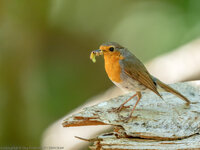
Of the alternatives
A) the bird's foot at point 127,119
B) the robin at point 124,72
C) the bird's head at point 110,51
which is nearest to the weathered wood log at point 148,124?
the bird's foot at point 127,119

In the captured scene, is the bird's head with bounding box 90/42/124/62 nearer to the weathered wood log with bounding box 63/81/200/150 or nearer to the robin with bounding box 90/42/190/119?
the robin with bounding box 90/42/190/119

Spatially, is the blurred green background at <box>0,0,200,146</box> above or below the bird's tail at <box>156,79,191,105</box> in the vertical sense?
above

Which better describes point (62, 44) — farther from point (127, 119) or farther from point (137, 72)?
point (127, 119)

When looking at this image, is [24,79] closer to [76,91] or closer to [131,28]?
[76,91]

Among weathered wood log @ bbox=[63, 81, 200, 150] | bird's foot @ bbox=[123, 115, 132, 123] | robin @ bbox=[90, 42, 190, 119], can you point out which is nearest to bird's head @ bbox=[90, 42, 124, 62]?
robin @ bbox=[90, 42, 190, 119]

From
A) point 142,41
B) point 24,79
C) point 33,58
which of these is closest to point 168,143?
point 24,79

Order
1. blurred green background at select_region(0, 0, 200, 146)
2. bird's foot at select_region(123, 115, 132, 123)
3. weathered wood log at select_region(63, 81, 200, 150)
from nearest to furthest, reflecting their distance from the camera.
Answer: weathered wood log at select_region(63, 81, 200, 150) → bird's foot at select_region(123, 115, 132, 123) → blurred green background at select_region(0, 0, 200, 146)

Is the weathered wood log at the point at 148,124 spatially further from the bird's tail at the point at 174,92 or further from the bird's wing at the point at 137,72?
the bird's wing at the point at 137,72
